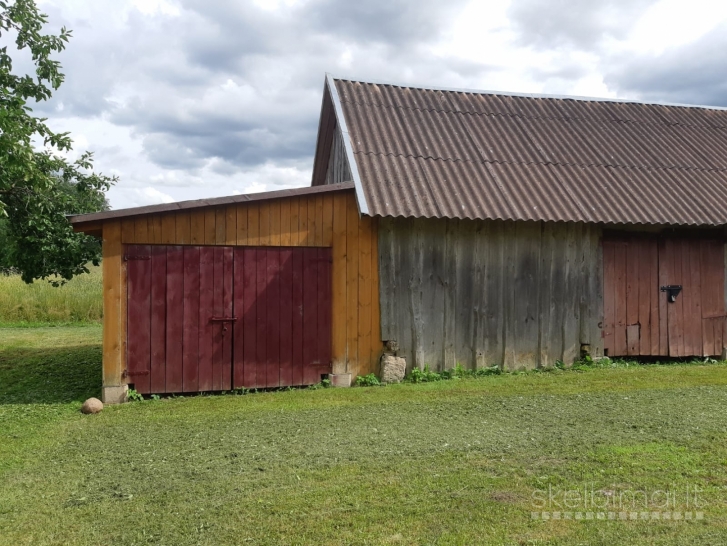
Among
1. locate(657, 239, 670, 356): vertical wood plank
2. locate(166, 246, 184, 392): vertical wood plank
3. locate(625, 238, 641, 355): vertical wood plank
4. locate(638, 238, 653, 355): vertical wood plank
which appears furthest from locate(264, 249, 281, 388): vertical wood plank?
locate(657, 239, 670, 356): vertical wood plank

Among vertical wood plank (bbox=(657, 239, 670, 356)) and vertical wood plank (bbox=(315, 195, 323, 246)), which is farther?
vertical wood plank (bbox=(657, 239, 670, 356))

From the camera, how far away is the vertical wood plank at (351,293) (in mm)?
8969

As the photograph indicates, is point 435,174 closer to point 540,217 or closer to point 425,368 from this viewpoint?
point 540,217

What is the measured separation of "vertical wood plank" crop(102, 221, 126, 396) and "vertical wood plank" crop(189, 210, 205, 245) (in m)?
0.96

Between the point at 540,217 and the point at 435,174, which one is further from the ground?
the point at 435,174

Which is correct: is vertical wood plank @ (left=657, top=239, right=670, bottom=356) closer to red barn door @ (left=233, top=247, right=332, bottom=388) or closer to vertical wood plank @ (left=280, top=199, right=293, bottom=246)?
red barn door @ (left=233, top=247, right=332, bottom=388)

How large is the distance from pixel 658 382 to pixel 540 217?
9.98 ft

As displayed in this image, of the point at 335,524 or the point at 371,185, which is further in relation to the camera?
the point at 371,185

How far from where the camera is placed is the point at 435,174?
1000cm

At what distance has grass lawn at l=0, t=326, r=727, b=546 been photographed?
151 inches

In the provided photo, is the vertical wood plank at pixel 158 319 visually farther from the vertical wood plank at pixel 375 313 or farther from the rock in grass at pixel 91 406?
the vertical wood plank at pixel 375 313

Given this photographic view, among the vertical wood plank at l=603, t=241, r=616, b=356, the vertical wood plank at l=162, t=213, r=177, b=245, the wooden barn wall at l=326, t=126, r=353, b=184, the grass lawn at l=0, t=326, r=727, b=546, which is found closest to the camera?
the grass lawn at l=0, t=326, r=727, b=546

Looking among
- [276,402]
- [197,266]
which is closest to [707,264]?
[276,402]

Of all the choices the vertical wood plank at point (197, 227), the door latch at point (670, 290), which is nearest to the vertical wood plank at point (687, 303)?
the door latch at point (670, 290)
